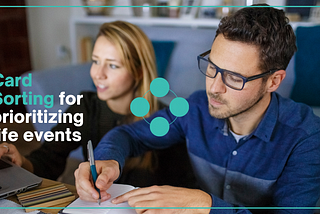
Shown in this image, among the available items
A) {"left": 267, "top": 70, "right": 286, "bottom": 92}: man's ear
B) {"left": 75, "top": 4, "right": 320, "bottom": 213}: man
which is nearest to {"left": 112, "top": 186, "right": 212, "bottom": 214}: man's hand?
{"left": 75, "top": 4, "right": 320, "bottom": 213}: man

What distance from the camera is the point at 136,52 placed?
577 mm

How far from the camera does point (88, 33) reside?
2.28 feet

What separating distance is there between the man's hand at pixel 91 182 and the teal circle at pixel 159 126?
0.40ft

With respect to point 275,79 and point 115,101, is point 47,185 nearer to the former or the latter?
point 115,101

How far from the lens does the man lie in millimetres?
425

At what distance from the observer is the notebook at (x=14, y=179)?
51 cm

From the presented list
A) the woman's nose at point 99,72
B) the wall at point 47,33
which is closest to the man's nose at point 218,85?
the woman's nose at point 99,72

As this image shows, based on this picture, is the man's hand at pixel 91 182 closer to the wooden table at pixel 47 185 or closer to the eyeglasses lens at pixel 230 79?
the wooden table at pixel 47 185

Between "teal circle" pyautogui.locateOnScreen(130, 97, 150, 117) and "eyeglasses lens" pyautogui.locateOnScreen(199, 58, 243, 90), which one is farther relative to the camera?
"teal circle" pyautogui.locateOnScreen(130, 97, 150, 117)

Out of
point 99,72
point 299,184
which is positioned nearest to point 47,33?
point 99,72

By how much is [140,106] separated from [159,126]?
0.18 feet

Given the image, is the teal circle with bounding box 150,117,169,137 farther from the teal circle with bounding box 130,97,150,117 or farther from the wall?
the wall

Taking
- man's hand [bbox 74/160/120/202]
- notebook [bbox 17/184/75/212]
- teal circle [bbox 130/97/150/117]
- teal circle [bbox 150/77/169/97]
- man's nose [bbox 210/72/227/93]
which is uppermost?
man's nose [bbox 210/72/227/93]

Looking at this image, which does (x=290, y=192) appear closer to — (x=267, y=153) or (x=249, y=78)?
(x=267, y=153)
